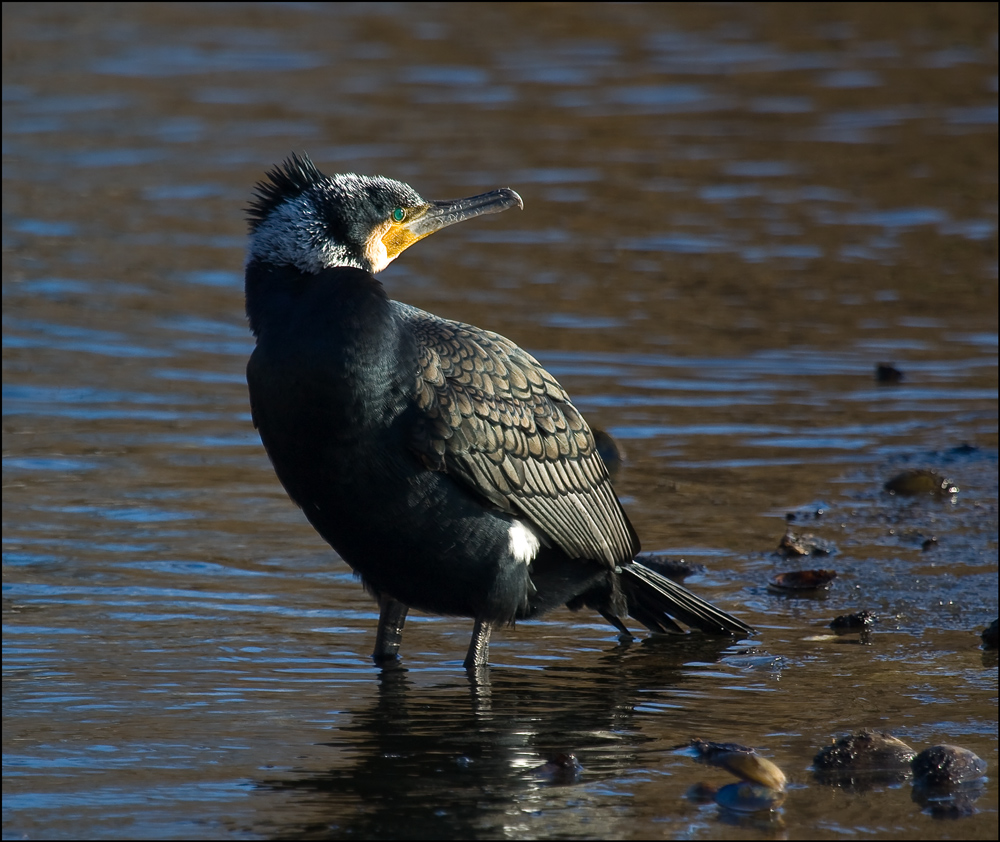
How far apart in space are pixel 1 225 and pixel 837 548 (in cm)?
881

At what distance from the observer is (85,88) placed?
18125 millimetres

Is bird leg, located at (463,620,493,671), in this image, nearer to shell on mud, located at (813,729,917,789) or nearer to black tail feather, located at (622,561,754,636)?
black tail feather, located at (622,561,754,636)

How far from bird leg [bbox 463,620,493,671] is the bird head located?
140 cm

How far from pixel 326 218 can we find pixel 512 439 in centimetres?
106

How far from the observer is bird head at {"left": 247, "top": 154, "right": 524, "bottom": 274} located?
573cm

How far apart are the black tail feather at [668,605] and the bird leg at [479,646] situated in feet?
2.17

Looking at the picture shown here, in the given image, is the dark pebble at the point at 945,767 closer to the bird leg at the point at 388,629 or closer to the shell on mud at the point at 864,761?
the shell on mud at the point at 864,761

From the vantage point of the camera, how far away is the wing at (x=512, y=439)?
5.65 metres

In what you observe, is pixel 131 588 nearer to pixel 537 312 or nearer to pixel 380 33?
pixel 537 312

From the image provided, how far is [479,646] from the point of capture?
5918 millimetres

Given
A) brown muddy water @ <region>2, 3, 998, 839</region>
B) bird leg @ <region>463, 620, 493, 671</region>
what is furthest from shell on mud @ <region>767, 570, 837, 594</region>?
bird leg @ <region>463, 620, 493, 671</region>

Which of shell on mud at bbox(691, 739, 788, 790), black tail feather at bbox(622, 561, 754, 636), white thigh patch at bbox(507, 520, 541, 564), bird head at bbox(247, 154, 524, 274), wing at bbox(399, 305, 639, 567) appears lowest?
shell on mud at bbox(691, 739, 788, 790)

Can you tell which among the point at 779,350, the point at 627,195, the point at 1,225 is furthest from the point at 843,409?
the point at 1,225

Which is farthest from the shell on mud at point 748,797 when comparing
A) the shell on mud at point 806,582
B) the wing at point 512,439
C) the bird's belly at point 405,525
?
the shell on mud at point 806,582
